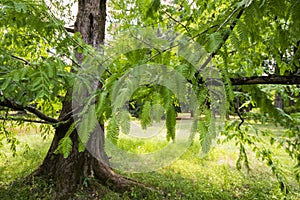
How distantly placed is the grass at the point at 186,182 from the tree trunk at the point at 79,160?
0.13 metres

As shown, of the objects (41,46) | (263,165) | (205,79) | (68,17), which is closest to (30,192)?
(41,46)

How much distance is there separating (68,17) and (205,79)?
12.1 ft

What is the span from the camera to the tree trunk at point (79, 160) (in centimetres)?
324

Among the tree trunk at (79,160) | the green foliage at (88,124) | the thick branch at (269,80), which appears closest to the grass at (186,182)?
the tree trunk at (79,160)

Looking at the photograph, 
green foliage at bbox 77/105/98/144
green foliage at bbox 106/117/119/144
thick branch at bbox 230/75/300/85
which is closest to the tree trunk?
thick branch at bbox 230/75/300/85

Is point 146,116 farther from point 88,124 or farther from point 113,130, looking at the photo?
point 88,124

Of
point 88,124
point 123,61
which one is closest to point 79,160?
point 123,61

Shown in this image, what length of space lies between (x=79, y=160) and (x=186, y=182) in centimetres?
173

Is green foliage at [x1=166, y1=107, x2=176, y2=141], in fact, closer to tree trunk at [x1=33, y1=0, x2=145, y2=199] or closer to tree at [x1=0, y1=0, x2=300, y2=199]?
tree at [x1=0, y1=0, x2=300, y2=199]

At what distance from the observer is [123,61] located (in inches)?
51.7

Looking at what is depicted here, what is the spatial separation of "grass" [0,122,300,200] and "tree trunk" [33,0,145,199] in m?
0.13

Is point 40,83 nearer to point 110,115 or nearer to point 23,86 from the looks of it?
point 23,86

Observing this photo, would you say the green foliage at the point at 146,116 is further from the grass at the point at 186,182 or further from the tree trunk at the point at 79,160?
the tree trunk at the point at 79,160

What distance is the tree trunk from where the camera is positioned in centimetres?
324
